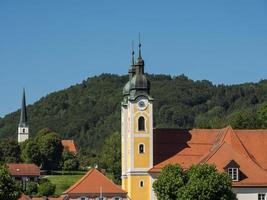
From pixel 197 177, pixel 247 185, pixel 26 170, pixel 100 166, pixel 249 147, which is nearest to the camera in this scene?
pixel 197 177

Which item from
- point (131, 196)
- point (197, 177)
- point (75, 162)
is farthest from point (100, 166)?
point (197, 177)

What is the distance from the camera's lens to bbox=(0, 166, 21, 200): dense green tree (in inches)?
2685

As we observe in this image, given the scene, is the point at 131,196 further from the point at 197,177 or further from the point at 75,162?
the point at 75,162

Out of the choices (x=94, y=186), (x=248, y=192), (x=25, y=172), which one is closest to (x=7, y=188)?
(x=94, y=186)

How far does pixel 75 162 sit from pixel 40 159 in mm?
7918

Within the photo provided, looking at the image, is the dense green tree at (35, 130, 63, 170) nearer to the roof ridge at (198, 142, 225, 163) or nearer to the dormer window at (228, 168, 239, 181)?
the roof ridge at (198, 142, 225, 163)

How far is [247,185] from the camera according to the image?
75438 mm

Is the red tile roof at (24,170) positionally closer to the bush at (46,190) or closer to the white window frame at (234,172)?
the bush at (46,190)

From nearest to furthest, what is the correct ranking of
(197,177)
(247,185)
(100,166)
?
(197,177) < (247,185) < (100,166)

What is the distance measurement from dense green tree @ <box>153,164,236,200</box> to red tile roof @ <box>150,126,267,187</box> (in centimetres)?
528

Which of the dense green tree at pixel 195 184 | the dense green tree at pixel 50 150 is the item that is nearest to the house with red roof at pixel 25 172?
the dense green tree at pixel 50 150

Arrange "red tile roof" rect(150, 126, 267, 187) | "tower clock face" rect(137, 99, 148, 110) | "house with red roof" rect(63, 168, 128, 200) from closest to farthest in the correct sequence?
"red tile roof" rect(150, 126, 267, 187) → "tower clock face" rect(137, 99, 148, 110) → "house with red roof" rect(63, 168, 128, 200)

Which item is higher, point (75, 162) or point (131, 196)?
point (75, 162)

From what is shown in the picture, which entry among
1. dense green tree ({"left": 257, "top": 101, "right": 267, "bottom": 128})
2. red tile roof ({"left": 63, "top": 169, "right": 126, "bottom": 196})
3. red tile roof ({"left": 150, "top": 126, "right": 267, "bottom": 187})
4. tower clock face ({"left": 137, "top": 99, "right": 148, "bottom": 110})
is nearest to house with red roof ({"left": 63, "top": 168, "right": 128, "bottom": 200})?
red tile roof ({"left": 63, "top": 169, "right": 126, "bottom": 196})
